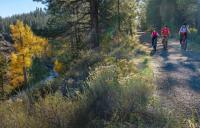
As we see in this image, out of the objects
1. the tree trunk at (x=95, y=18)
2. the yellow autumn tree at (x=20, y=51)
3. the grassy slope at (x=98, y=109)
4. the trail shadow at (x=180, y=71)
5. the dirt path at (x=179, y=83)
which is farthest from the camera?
the yellow autumn tree at (x=20, y=51)

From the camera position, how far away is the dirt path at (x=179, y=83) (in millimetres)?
10469

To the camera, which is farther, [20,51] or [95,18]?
[20,51]

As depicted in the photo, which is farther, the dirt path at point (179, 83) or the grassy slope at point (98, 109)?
the dirt path at point (179, 83)

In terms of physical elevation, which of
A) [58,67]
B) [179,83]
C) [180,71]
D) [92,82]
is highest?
[92,82]

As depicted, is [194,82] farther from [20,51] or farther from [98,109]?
[20,51]

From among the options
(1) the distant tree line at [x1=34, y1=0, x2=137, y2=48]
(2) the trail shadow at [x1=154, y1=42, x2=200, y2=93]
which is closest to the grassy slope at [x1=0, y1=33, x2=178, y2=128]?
(2) the trail shadow at [x1=154, y1=42, x2=200, y2=93]

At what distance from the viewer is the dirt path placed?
34.3 ft

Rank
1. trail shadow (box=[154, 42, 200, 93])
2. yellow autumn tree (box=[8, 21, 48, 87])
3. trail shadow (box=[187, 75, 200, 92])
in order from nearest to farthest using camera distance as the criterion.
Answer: trail shadow (box=[187, 75, 200, 92]) < trail shadow (box=[154, 42, 200, 93]) < yellow autumn tree (box=[8, 21, 48, 87])

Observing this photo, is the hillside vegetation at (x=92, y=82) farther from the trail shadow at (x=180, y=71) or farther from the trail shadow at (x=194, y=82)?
the trail shadow at (x=194, y=82)

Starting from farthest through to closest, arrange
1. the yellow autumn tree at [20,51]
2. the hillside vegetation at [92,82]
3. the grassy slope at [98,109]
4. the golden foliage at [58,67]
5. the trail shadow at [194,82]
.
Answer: the yellow autumn tree at [20,51]
the golden foliage at [58,67]
the trail shadow at [194,82]
the hillside vegetation at [92,82]
the grassy slope at [98,109]

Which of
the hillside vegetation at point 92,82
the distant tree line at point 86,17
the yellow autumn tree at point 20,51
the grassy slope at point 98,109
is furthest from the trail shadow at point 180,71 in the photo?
the yellow autumn tree at point 20,51

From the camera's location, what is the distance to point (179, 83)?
1402 cm

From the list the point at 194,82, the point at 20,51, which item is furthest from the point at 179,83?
the point at 20,51

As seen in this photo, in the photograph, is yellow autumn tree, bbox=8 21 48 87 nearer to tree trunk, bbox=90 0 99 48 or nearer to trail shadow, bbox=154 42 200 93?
tree trunk, bbox=90 0 99 48
